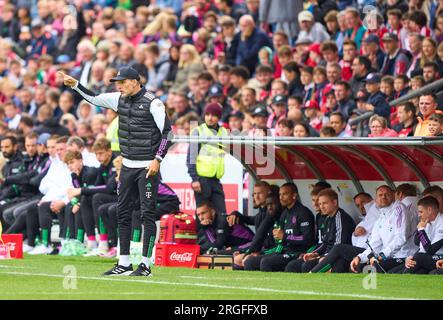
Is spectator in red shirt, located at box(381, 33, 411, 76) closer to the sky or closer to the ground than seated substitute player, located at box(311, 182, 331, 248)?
closer to the sky

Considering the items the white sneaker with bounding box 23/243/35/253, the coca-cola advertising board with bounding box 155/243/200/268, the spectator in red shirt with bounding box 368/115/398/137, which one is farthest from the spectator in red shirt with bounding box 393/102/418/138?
the white sneaker with bounding box 23/243/35/253

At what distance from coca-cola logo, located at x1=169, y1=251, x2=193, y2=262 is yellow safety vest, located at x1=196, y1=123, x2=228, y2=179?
A: 1.68 meters

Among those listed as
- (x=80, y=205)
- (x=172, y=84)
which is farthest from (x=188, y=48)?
(x=80, y=205)

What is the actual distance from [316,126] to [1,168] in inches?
249

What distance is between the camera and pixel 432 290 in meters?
12.8

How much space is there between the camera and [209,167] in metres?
18.6

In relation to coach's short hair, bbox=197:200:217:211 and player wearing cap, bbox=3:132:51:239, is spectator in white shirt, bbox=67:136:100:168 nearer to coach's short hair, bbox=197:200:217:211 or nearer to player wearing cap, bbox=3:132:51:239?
player wearing cap, bbox=3:132:51:239

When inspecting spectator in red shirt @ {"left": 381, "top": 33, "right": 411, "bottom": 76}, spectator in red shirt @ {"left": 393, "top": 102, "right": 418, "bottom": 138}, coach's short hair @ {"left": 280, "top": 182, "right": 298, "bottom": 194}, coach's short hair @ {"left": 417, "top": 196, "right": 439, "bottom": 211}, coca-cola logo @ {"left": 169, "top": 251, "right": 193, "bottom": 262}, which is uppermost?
spectator in red shirt @ {"left": 381, "top": 33, "right": 411, "bottom": 76}

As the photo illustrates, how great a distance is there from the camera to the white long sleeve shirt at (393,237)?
15461 mm

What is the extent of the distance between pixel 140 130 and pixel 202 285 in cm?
222

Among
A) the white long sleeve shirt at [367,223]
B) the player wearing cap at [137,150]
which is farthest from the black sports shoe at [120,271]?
the white long sleeve shirt at [367,223]

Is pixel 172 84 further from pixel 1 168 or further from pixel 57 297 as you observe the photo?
pixel 57 297

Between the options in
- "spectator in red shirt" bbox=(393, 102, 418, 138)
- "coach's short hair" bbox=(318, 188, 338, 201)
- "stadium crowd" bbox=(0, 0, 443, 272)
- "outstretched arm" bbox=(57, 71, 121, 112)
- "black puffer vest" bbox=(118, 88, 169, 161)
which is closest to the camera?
"black puffer vest" bbox=(118, 88, 169, 161)

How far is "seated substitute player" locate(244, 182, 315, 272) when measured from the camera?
54.2 ft
